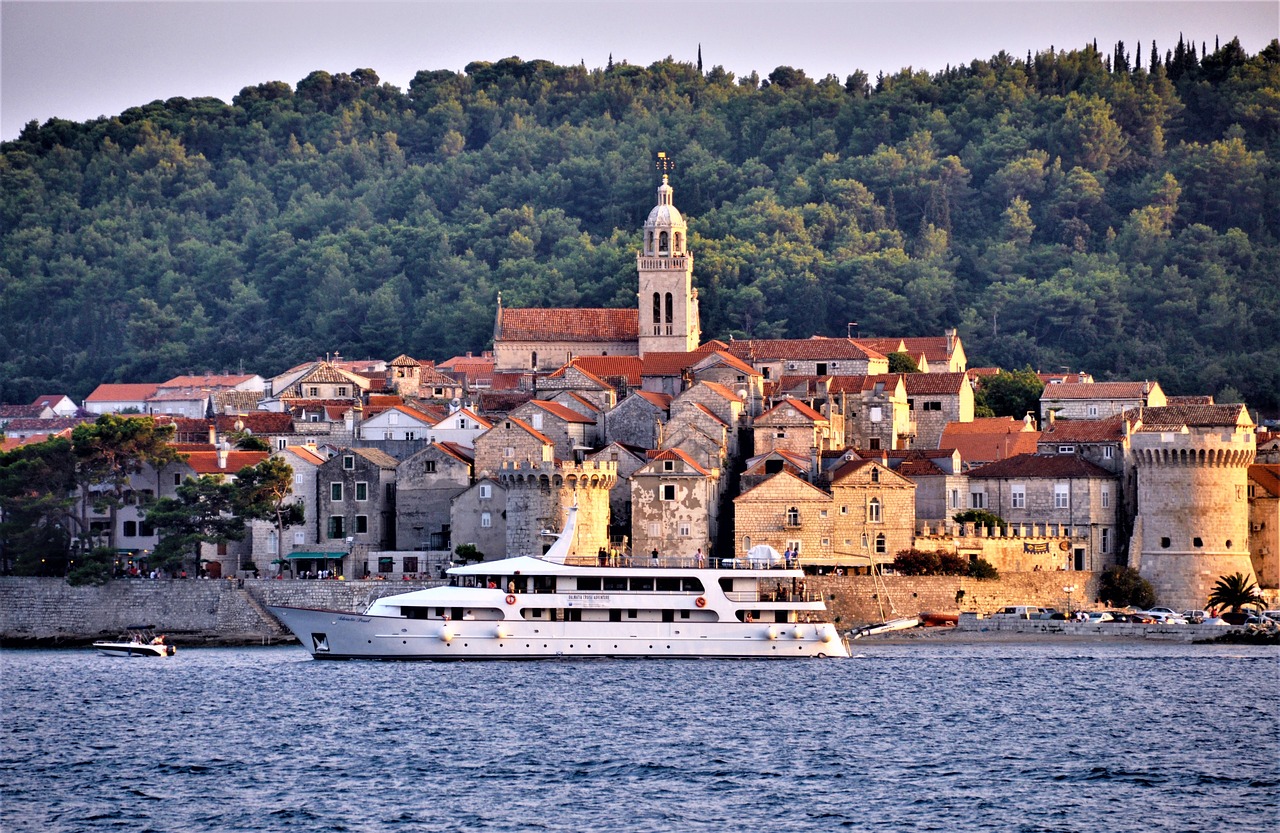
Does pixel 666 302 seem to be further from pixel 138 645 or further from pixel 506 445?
pixel 138 645

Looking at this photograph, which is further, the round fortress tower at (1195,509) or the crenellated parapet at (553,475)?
the round fortress tower at (1195,509)

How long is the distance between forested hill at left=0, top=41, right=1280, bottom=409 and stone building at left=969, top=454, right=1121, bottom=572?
40659mm

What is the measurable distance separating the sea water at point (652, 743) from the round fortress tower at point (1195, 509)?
6.46 m

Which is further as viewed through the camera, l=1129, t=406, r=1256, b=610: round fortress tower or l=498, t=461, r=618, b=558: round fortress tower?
l=1129, t=406, r=1256, b=610: round fortress tower

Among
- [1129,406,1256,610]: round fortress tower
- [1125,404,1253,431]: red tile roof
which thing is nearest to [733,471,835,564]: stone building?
[1129,406,1256,610]: round fortress tower

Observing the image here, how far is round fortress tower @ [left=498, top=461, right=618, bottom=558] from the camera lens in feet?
250

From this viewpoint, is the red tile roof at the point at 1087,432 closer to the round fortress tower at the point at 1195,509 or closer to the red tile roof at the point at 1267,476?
the round fortress tower at the point at 1195,509

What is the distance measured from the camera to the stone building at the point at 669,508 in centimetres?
7800

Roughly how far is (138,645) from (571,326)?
128 feet

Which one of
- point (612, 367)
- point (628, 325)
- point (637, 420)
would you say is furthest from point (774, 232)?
point (637, 420)

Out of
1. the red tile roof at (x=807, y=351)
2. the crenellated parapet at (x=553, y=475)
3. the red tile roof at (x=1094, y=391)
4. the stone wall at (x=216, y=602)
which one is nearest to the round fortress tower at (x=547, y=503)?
the crenellated parapet at (x=553, y=475)

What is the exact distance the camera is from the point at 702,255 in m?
134

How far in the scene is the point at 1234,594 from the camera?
77562 mm

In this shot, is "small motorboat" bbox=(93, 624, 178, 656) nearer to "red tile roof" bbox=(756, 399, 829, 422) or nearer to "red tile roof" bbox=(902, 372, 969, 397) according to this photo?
"red tile roof" bbox=(756, 399, 829, 422)
